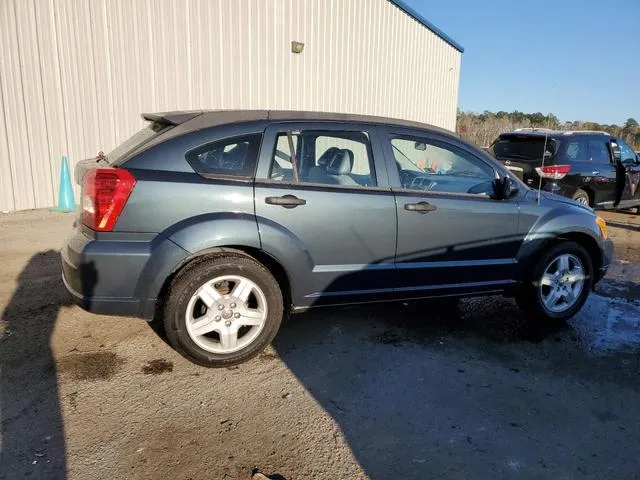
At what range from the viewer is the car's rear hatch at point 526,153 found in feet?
27.6

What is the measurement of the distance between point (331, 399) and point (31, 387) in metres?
1.85

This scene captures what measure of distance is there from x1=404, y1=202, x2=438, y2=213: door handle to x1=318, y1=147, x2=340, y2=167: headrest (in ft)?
2.19

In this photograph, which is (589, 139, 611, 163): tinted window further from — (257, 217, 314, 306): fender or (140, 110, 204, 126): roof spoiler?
(140, 110, 204, 126): roof spoiler

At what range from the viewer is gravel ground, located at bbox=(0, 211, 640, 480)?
8.23 ft

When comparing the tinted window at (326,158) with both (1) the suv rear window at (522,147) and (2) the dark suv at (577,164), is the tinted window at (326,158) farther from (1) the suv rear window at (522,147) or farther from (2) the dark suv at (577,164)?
(1) the suv rear window at (522,147)

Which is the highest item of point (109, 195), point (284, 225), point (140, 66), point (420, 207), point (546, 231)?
point (140, 66)

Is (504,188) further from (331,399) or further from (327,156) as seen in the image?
(331,399)

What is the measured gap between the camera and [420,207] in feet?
12.3

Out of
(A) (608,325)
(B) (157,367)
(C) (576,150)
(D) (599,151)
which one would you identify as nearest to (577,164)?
(C) (576,150)

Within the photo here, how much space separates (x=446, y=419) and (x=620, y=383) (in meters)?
1.44

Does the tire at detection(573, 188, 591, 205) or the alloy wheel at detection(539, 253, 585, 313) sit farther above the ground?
the tire at detection(573, 188, 591, 205)

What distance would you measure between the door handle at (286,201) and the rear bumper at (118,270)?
0.66 metres

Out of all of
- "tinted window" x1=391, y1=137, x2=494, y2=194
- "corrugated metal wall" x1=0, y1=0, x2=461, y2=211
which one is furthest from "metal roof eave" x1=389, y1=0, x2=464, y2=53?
"tinted window" x1=391, y1=137, x2=494, y2=194

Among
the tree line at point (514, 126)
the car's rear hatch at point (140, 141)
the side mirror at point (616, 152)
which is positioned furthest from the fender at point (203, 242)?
the tree line at point (514, 126)
